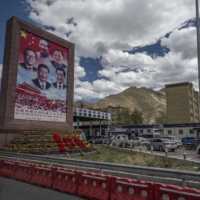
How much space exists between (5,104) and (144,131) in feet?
178

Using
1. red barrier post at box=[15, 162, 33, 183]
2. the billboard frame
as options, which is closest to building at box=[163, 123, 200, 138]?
the billboard frame

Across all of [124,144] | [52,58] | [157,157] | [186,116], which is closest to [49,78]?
[52,58]

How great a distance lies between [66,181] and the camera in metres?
7.43

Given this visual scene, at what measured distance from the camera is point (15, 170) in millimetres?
9711

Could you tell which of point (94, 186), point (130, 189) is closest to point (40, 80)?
point (94, 186)

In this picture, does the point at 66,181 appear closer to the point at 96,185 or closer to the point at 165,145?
the point at 96,185

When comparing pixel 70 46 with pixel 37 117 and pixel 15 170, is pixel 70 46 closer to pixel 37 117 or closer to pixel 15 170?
pixel 37 117

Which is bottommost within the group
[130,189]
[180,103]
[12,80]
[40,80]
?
[130,189]

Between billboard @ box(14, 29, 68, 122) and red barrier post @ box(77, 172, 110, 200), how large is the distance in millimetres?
17631

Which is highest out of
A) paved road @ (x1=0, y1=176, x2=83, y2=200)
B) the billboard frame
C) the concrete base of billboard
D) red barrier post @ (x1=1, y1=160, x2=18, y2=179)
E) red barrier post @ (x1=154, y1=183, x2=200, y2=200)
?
the billboard frame

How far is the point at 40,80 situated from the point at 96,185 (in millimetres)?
20920

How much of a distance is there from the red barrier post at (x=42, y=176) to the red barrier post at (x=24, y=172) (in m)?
0.29

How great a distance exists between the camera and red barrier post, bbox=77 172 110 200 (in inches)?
245

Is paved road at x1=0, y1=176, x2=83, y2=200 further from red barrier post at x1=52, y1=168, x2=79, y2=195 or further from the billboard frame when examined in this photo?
the billboard frame
